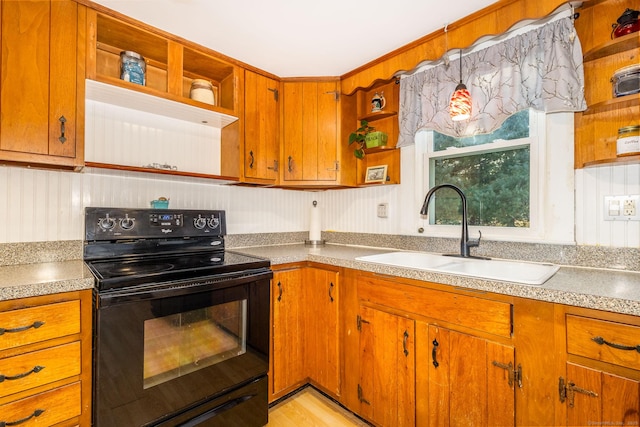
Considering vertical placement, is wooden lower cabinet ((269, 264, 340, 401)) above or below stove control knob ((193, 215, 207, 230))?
below

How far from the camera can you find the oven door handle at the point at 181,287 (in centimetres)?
124

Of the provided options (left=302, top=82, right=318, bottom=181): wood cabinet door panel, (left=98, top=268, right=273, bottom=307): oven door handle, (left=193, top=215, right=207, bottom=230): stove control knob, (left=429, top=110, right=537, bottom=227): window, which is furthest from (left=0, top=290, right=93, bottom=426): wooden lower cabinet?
(left=429, top=110, right=537, bottom=227): window

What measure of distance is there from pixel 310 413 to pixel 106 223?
65.3 inches

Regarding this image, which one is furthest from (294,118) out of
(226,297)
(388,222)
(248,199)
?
(226,297)

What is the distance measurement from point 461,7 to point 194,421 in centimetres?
245

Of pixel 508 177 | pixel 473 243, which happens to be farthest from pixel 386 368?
pixel 508 177

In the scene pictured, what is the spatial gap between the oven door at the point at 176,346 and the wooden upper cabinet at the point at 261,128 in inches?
31.0

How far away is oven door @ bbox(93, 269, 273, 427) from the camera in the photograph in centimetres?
123

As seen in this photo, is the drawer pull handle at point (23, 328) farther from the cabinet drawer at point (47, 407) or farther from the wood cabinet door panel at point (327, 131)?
the wood cabinet door panel at point (327, 131)

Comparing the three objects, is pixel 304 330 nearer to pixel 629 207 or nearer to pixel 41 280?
pixel 41 280

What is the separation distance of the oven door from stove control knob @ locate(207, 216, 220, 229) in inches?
24.0

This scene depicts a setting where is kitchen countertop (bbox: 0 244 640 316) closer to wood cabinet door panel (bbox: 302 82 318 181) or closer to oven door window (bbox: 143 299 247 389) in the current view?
oven door window (bbox: 143 299 247 389)

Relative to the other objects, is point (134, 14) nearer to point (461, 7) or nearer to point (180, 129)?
point (180, 129)

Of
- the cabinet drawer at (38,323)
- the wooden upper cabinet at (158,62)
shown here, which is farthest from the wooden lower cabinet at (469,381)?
the wooden upper cabinet at (158,62)
